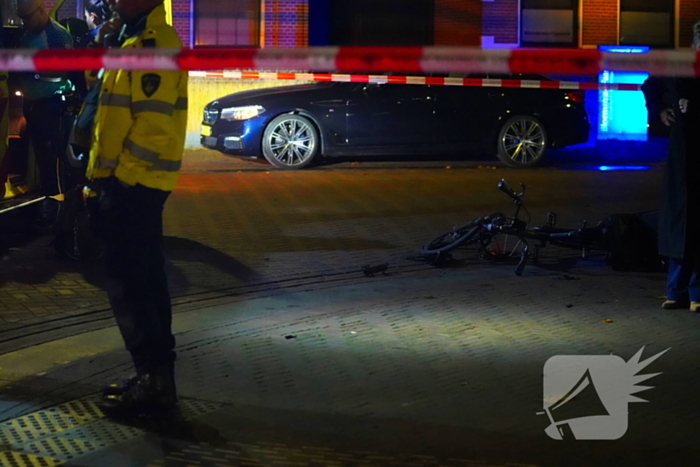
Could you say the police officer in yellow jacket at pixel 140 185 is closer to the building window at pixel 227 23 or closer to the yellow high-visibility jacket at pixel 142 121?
the yellow high-visibility jacket at pixel 142 121

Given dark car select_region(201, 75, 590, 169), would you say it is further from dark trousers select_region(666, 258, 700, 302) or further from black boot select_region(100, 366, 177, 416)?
black boot select_region(100, 366, 177, 416)

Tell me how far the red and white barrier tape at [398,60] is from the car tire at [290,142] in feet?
36.8

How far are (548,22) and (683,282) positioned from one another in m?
16.3

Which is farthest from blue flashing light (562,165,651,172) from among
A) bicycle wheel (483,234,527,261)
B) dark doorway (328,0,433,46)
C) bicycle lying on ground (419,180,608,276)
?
bicycle lying on ground (419,180,608,276)

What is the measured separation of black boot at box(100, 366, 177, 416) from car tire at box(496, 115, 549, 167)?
11.9 m

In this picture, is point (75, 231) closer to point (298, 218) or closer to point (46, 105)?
point (46, 105)

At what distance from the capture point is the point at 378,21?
2228cm

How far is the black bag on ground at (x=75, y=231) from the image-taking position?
8328 millimetres

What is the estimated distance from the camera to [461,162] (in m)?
16.9

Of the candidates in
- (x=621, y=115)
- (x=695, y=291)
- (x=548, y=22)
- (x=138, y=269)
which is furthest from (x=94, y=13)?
(x=548, y=22)

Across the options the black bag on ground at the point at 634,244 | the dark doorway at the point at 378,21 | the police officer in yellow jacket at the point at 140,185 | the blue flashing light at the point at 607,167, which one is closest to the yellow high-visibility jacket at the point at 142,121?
the police officer in yellow jacket at the point at 140,185

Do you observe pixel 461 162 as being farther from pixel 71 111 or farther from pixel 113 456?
pixel 113 456

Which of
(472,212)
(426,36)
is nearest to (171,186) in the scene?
(472,212)

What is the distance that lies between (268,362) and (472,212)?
5.64 m
